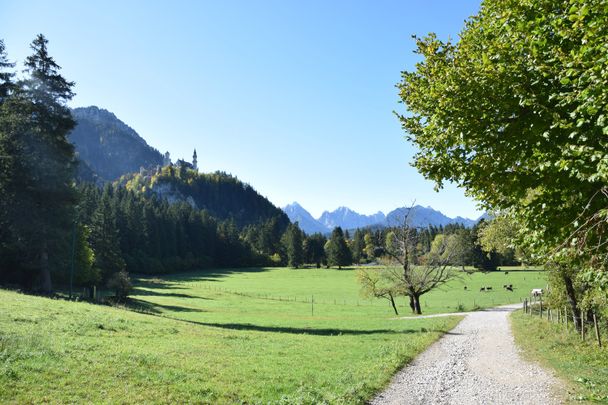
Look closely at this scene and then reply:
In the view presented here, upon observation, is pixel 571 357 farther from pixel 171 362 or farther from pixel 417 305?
pixel 417 305

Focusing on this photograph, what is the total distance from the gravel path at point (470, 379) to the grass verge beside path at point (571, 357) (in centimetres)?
70

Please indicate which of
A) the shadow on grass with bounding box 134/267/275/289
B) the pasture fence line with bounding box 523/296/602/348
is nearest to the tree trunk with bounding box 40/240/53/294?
the shadow on grass with bounding box 134/267/275/289

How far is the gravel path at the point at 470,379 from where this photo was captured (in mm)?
13266

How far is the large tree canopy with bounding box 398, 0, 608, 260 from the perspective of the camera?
9117mm

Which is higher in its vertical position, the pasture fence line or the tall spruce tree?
the tall spruce tree

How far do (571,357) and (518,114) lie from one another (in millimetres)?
15103

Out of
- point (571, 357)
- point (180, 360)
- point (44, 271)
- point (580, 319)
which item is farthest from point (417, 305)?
point (44, 271)

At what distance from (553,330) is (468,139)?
25.3m

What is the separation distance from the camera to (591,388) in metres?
13.8

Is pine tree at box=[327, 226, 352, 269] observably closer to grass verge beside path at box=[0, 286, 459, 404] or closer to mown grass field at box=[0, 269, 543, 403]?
mown grass field at box=[0, 269, 543, 403]

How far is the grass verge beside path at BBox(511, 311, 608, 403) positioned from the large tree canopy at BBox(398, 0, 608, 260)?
558cm

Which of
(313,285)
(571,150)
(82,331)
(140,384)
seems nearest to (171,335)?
(82,331)

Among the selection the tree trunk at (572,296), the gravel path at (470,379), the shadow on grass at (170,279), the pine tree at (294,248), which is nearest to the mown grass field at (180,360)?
the gravel path at (470,379)

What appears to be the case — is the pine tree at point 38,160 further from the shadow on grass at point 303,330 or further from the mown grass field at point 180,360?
the shadow on grass at point 303,330
